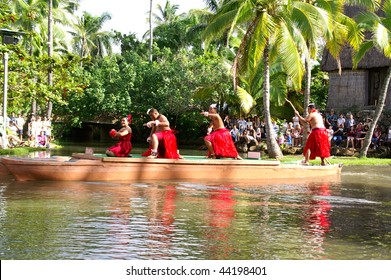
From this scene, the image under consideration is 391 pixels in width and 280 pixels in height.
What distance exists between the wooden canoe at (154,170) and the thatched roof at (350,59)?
1232 centimetres

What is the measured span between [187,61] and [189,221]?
2701 centimetres

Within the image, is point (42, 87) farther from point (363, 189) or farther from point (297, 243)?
point (297, 243)

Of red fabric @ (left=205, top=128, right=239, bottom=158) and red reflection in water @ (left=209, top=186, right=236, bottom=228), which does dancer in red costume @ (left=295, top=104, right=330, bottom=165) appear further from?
red reflection in water @ (left=209, top=186, right=236, bottom=228)

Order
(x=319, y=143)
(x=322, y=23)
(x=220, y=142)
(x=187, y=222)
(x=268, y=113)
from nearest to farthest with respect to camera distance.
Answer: (x=187, y=222) → (x=220, y=142) → (x=319, y=143) → (x=322, y=23) → (x=268, y=113)

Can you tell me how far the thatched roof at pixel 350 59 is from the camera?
85.7ft

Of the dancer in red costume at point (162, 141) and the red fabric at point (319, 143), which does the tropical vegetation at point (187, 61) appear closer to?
the red fabric at point (319, 143)

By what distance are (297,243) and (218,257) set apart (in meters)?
1.18

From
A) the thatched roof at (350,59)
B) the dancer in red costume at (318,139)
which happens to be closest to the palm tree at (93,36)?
the thatched roof at (350,59)

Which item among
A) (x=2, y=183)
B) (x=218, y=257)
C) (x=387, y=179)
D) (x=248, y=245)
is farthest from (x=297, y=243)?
(x=387, y=179)

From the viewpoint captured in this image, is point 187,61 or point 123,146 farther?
point 187,61

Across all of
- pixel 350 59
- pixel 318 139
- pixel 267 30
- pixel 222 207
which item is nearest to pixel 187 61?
pixel 350 59

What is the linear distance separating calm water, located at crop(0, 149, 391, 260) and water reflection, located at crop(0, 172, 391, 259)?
0.01 metres

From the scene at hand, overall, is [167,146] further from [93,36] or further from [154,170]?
[93,36]

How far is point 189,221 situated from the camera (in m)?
8.74
